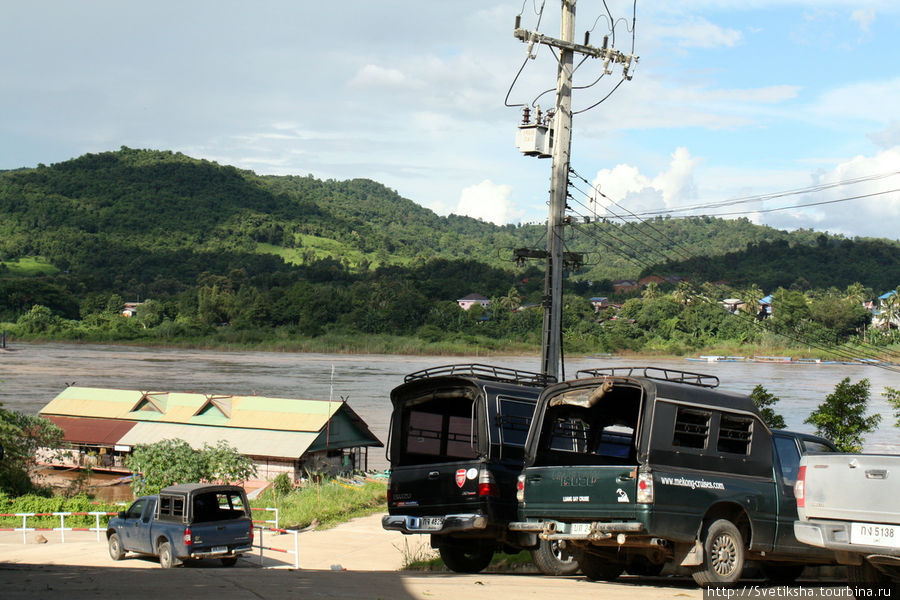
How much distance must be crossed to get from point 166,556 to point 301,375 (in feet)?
213

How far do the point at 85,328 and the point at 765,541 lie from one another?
122m

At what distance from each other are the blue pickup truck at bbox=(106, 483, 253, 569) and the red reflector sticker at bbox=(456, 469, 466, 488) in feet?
17.3

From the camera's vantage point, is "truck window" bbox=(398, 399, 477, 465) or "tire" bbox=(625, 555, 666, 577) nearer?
"tire" bbox=(625, 555, 666, 577)

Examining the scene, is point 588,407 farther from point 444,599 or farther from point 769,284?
point 769,284

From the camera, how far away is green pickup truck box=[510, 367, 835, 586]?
27.2ft

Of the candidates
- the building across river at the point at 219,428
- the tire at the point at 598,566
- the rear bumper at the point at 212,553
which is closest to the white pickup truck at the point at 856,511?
the tire at the point at 598,566

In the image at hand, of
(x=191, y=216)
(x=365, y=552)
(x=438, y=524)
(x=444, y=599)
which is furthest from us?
(x=191, y=216)

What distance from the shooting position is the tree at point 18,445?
26703mm

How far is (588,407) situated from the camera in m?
9.33

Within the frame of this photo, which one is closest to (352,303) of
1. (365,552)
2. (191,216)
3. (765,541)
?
(191,216)

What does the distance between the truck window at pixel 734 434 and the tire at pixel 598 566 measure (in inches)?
65.5

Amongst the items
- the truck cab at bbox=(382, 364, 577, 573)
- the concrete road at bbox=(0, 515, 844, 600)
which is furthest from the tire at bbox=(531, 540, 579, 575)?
the concrete road at bbox=(0, 515, 844, 600)

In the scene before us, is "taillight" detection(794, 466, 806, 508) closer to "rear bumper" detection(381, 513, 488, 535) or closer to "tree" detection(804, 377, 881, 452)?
"rear bumper" detection(381, 513, 488, 535)

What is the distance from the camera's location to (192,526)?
540 inches
